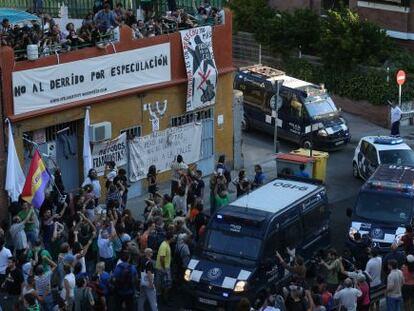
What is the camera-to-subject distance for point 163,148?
29016mm

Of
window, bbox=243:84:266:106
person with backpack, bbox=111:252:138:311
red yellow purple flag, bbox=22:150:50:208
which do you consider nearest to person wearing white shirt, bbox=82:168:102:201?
red yellow purple flag, bbox=22:150:50:208

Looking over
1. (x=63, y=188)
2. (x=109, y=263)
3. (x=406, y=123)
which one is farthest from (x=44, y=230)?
(x=406, y=123)

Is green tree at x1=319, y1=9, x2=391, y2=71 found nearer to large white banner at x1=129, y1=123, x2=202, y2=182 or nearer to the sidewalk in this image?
the sidewalk

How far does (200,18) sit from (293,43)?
11109 millimetres

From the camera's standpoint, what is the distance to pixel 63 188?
82.6 feet

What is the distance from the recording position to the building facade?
2498 centimetres

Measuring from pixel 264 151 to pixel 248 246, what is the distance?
13.5 metres

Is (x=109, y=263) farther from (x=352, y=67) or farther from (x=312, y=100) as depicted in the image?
(x=352, y=67)

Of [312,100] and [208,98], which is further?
[312,100]

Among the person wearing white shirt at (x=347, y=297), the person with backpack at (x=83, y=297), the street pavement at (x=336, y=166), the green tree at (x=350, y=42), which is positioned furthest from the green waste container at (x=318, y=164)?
the person with backpack at (x=83, y=297)

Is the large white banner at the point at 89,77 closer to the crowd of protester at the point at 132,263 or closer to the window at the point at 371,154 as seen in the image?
the crowd of protester at the point at 132,263

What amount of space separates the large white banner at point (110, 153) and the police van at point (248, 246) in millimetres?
5969

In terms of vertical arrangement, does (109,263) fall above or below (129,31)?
below

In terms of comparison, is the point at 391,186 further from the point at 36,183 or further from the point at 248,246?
the point at 36,183
